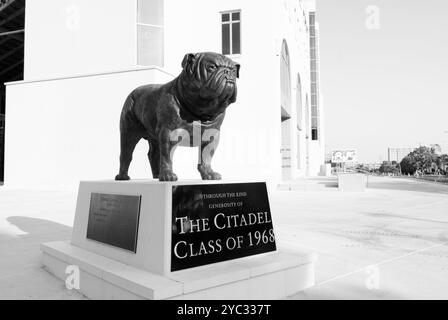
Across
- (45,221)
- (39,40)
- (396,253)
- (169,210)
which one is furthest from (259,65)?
(169,210)

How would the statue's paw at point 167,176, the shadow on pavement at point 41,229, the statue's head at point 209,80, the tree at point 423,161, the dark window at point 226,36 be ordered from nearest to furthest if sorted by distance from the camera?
the statue's head at point 209,80 → the statue's paw at point 167,176 → the shadow on pavement at point 41,229 → the dark window at point 226,36 → the tree at point 423,161

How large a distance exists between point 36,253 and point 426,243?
18.3ft

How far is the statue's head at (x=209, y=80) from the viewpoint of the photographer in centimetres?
305

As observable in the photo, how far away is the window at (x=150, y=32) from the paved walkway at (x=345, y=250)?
9.58m

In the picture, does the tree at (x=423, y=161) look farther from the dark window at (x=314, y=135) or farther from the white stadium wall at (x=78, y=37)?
the white stadium wall at (x=78, y=37)

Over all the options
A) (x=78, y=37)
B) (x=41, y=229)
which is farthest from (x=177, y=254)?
(x=78, y=37)

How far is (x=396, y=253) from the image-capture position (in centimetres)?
465

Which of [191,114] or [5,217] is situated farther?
[5,217]

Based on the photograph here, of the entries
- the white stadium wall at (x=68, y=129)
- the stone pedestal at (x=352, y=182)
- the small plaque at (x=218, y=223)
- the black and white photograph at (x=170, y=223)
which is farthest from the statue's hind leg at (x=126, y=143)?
the stone pedestal at (x=352, y=182)

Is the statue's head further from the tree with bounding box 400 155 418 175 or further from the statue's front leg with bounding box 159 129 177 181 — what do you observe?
the tree with bounding box 400 155 418 175

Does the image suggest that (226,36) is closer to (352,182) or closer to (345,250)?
(352,182)

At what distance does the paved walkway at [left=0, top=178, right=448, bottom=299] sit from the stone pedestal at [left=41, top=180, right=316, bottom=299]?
0.97 ft

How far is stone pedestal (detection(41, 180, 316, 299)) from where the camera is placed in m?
2.73
